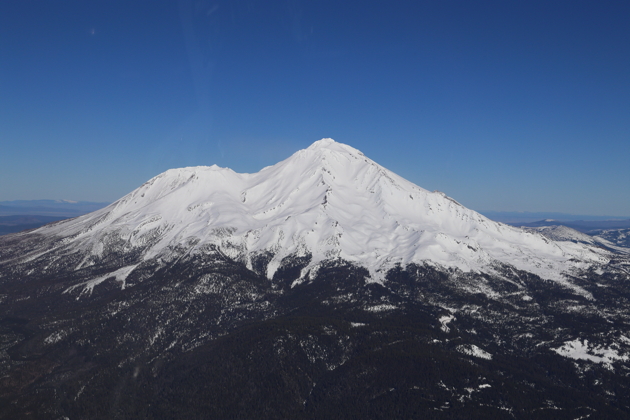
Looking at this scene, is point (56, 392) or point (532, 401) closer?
point (532, 401)

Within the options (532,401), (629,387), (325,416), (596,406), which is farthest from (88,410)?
(629,387)

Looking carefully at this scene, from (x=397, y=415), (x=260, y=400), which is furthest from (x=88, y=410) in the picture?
(x=397, y=415)

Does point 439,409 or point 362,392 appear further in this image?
point 362,392

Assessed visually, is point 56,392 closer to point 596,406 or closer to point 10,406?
point 10,406

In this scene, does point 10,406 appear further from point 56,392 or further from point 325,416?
point 325,416

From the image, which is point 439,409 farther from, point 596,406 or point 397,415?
point 596,406

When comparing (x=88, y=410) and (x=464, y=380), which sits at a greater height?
A: (x=464, y=380)

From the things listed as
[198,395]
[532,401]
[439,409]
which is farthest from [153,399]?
[532,401]
